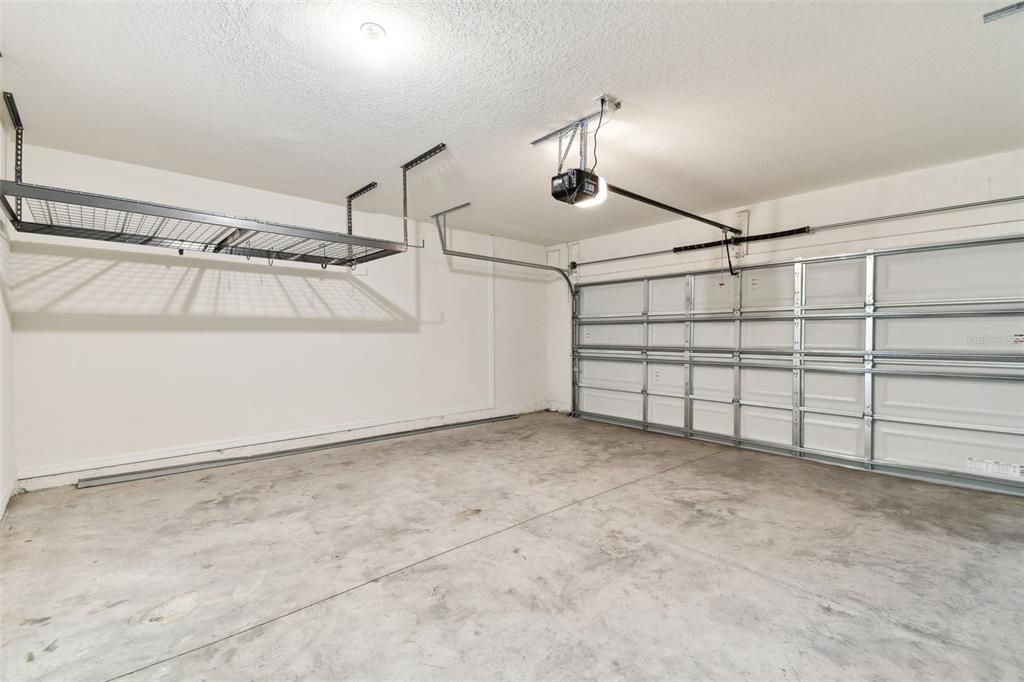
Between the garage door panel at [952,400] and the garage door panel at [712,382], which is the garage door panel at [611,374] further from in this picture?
the garage door panel at [952,400]

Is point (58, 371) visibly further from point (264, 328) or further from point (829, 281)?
point (829, 281)

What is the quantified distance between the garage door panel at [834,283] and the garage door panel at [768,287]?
0.16 metres

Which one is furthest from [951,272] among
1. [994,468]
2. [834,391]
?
[994,468]

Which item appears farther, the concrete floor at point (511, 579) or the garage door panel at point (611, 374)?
the garage door panel at point (611, 374)

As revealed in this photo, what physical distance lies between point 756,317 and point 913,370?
4.33 feet

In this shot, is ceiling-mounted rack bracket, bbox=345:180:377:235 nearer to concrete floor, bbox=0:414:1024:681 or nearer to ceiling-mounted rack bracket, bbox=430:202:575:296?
ceiling-mounted rack bracket, bbox=430:202:575:296

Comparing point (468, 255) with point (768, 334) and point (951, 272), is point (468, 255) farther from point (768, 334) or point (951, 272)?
point (951, 272)

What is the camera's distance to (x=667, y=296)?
5.30 metres

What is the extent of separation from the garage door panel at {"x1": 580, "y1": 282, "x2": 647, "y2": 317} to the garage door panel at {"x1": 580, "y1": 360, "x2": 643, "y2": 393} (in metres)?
0.71

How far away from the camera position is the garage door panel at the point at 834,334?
392cm

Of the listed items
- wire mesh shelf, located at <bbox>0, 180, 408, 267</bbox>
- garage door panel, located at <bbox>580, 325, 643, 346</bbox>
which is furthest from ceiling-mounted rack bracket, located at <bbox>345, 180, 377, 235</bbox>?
garage door panel, located at <bbox>580, 325, 643, 346</bbox>

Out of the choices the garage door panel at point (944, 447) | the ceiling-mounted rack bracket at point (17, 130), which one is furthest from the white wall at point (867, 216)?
the ceiling-mounted rack bracket at point (17, 130)

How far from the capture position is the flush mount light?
1.85 m

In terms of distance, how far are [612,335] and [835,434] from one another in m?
2.70
